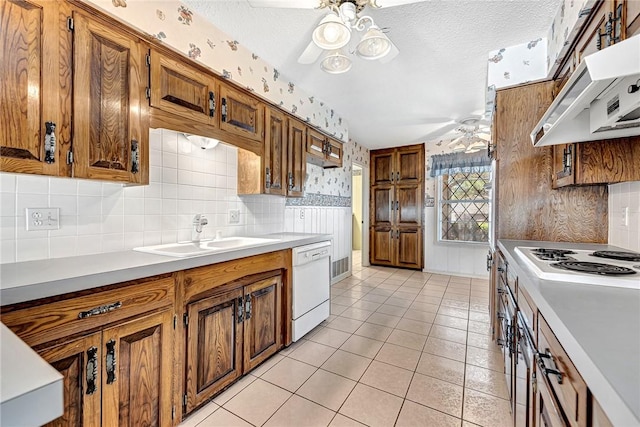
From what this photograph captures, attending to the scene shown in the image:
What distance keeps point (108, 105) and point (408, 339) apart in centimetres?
267

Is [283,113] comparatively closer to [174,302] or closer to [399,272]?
[174,302]

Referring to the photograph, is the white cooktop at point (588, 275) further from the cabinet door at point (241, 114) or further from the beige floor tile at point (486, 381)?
the cabinet door at point (241, 114)

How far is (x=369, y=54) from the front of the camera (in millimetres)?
1517

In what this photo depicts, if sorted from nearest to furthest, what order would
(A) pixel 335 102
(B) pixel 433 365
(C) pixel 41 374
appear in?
(C) pixel 41 374, (B) pixel 433 365, (A) pixel 335 102

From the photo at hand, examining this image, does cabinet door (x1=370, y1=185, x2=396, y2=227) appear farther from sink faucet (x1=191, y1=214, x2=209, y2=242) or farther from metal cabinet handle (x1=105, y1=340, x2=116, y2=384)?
metal cabinet handle (x1=105, y1=340, x2=116, y2=384)

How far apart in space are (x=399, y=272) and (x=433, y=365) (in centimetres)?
299

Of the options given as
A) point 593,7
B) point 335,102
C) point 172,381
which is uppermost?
point 335,102

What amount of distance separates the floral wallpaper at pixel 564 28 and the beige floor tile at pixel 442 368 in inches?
85.0

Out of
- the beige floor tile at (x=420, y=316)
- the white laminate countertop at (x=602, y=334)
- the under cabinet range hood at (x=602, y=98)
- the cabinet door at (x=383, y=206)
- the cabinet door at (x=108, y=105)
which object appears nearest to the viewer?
the white laminate countertop at (x=602, y=334)

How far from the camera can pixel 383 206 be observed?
17.4 feet

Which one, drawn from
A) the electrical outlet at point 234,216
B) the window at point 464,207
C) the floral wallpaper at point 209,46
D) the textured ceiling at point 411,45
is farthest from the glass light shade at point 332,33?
the window at point 464,207

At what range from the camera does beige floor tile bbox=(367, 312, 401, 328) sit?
273 centimetres

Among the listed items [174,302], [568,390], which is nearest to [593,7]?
[568,390]

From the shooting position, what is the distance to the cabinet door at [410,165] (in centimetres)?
500
